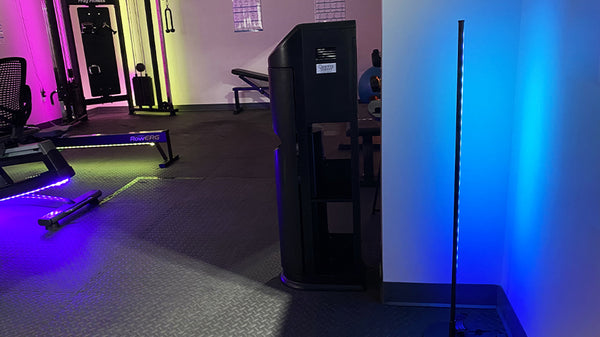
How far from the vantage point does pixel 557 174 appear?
149 cm

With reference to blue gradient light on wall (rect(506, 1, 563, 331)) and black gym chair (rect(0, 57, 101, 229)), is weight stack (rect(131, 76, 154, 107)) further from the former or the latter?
blue gradient light on wall (rect(506, 1, 563, 331))

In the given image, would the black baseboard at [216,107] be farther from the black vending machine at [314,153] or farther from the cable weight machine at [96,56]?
the black vending machine at [314,153]

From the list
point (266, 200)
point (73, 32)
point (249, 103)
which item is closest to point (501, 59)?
point (266, 200)

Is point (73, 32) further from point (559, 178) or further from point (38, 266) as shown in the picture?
point (559, 178)

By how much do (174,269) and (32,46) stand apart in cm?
593

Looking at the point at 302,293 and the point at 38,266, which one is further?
the point at 38,266

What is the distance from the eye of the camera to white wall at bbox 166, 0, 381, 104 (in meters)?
7.56

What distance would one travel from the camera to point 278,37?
776 cm

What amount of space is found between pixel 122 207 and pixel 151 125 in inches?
143

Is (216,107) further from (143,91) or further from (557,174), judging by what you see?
(557,174)

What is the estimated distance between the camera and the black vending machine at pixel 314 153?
6.61 feet

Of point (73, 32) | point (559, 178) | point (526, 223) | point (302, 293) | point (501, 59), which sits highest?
point (73, 32)

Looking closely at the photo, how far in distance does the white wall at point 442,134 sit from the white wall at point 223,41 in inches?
230

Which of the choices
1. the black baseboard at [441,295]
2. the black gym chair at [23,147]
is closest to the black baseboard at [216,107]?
the black gym chair at [23,147]
